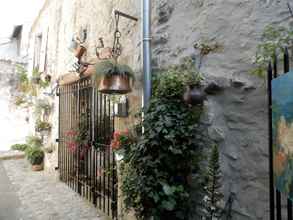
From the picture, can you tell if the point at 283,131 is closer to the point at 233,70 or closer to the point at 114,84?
the point at 233,70

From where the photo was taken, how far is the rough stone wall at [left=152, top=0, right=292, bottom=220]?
1748 millimetres

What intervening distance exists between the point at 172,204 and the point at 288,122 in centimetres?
118

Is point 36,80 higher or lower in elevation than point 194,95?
higher

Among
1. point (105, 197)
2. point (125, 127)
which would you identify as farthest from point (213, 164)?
point (105, 197)

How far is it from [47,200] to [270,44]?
373cm

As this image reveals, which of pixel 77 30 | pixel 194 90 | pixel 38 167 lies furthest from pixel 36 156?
pixel 194 90

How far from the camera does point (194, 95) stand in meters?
2.03

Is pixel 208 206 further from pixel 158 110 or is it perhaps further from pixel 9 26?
pixel 9 26

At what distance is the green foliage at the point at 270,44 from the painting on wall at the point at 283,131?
0.79 feet

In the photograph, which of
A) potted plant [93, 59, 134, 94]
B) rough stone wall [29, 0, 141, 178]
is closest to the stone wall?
rough stone wall [29, 0, 141, 178]

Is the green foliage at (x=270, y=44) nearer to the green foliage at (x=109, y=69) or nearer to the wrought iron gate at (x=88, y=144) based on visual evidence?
Answer: the green foliage at (x=109, y=69)

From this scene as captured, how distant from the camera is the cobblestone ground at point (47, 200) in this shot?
135 inches

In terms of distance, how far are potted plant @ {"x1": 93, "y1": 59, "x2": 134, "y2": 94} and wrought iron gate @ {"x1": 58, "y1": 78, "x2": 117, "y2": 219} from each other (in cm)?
80

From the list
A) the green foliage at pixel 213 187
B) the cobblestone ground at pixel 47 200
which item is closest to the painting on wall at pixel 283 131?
the green foliage at pixel 213 187
